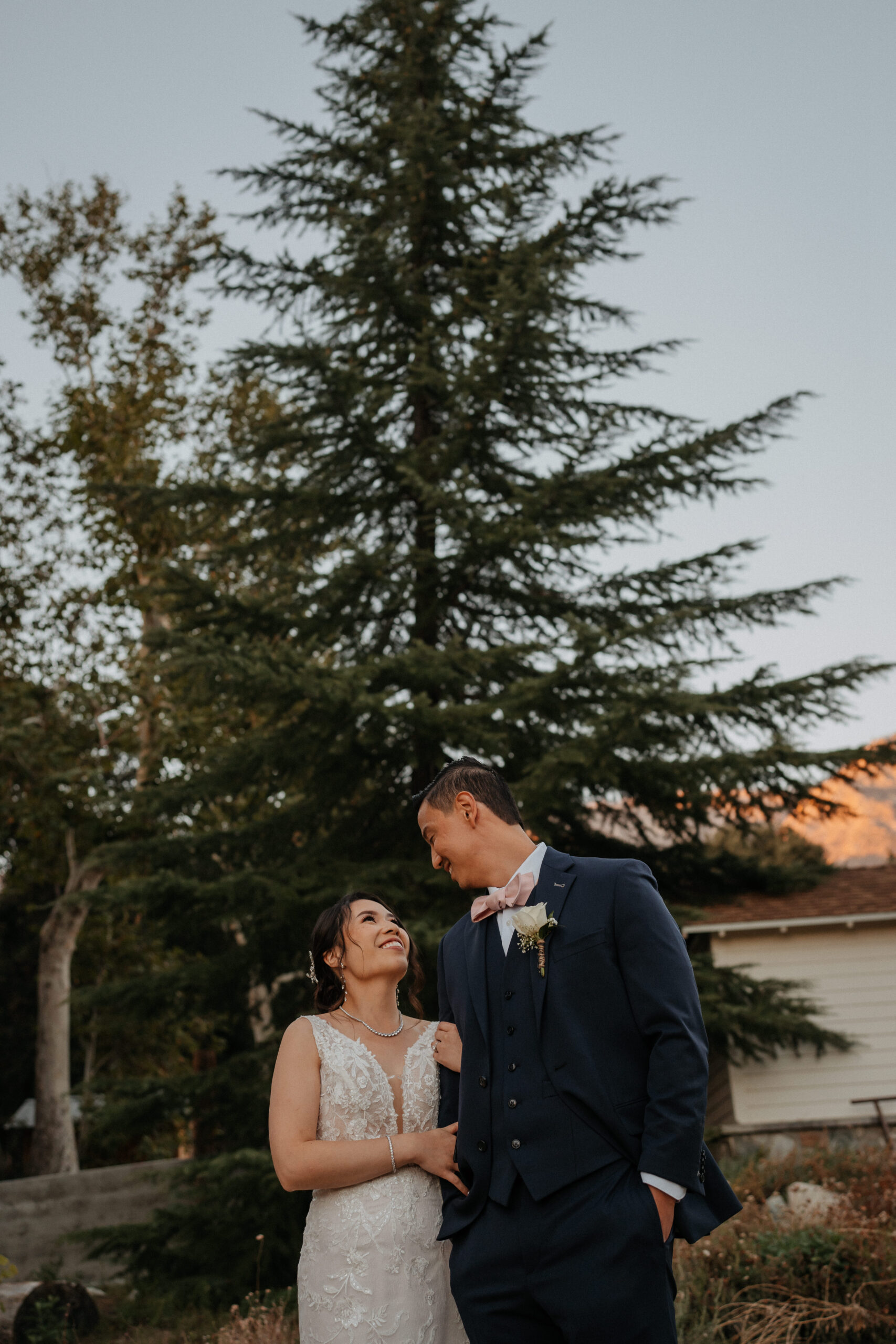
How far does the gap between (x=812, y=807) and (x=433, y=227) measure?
25.8 feet

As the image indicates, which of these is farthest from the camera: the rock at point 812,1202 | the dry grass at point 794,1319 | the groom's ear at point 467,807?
the rock at point 812,1202

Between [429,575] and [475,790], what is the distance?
8139 millimetres

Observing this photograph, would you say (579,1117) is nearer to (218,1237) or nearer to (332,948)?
(332,948)

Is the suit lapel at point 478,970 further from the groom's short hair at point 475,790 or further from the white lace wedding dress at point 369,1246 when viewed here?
the white lace wedding dress at point 369,1246

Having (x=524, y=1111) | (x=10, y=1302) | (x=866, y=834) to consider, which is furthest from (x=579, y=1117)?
(x=866, y=834)

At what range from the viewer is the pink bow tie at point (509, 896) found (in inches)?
114

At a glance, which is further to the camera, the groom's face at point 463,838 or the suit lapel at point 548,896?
the groom's face at point 463,838

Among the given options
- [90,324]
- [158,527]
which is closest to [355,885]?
[158,527]

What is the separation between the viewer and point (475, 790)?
307 cm

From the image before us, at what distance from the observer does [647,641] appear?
10133mm

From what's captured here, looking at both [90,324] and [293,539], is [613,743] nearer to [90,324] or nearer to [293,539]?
[293,539]

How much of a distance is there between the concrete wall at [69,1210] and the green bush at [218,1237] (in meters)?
3.98

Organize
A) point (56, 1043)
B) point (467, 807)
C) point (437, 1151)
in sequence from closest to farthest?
point (467, 807), point (437, 1151), point (56, 1043)

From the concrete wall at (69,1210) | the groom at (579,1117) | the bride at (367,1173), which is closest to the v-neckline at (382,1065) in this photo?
the bride at (367,1173)
